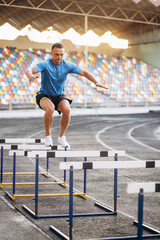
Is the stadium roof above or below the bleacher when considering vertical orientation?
above

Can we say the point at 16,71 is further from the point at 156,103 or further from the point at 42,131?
the point at 42,131

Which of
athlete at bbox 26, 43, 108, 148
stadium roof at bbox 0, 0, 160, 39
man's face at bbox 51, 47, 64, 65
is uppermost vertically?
stadium roof at bbox 0, 0, 160, 39

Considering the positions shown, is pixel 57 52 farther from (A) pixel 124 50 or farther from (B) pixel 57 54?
(A) pixel 124 50

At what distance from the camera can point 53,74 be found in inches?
278

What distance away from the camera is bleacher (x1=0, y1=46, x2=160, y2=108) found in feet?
118

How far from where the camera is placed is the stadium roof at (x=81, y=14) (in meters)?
35.9

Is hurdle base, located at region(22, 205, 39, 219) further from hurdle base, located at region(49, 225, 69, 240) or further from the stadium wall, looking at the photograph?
the stadium wall

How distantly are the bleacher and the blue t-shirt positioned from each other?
2721 centimetres

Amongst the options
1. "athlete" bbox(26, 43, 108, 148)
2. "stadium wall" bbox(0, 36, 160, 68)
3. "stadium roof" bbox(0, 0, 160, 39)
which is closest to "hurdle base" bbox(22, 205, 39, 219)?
"athlete" bbox(26, 43, 108, 148)

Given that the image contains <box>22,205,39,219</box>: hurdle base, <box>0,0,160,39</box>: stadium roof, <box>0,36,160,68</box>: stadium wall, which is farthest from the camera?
<box>0,36,160,68</box>: stadium wall

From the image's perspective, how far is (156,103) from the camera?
4350 cm

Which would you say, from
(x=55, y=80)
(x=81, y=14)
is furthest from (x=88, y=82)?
(x=55, y=80)

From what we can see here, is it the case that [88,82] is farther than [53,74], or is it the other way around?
[88,82]

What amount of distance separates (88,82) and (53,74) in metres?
35.0
